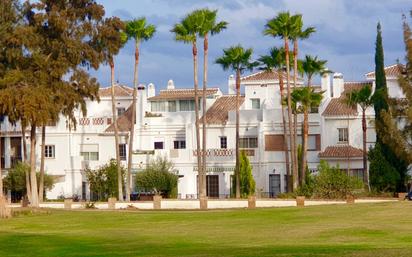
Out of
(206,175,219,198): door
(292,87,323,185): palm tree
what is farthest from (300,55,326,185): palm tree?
(206,175,219,198): door

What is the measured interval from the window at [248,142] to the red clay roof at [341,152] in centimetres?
631

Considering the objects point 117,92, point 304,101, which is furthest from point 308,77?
point 117,92

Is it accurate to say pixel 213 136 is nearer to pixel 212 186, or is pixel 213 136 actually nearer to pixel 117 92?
pixel 212 186

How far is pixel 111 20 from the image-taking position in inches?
3022

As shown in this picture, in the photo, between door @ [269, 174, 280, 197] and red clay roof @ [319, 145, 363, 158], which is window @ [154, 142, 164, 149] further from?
red clay roof @ [319, 145, 363, 158]

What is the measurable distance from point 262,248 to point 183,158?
62.3 meters

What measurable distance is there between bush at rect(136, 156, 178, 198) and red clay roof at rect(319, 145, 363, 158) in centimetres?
1249

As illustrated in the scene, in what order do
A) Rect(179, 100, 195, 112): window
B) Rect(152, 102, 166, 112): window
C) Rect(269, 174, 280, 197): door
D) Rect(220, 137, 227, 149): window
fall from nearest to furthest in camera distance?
Rect(269, 174, 280, 197): door → Rect(220, 137, 227, 149): window → Rect(179, 100, 195, 112): window → Rect(152, 102, 166, 112): window

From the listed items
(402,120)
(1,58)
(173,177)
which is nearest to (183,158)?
(173,177)

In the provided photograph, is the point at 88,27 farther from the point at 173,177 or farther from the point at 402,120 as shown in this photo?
the point at 402,120

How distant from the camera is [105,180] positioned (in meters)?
91.6

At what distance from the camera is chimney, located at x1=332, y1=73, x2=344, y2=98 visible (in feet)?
318

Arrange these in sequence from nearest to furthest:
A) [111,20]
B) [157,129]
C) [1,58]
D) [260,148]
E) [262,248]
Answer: [262,248] < [1,58] < [111,20] < [260,148] < [157,129]

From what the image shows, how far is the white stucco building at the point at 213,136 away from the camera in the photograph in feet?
300
